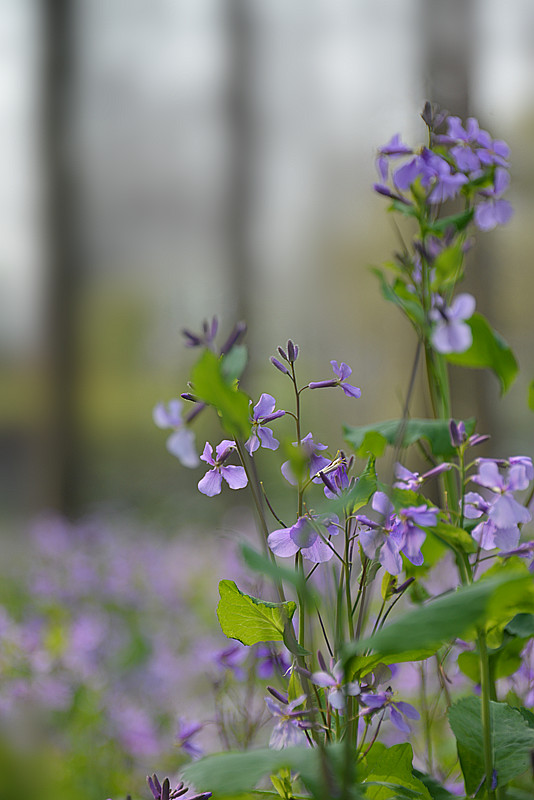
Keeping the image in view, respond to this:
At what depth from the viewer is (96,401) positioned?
4320 millimetres

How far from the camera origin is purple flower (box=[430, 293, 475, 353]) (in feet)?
1.42

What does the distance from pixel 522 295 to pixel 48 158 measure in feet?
8.16

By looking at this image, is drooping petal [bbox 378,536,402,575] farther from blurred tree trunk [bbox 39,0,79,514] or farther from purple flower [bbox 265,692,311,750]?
blurred tree trunk [bbox 39,0,79,514]

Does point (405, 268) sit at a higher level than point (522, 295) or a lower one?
higher

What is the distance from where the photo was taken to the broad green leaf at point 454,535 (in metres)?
0.49

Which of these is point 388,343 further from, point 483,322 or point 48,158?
point 483,322

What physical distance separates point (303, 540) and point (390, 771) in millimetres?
155

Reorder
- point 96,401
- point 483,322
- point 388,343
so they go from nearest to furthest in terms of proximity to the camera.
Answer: point 483,322 < point 388,343 < point 96,401

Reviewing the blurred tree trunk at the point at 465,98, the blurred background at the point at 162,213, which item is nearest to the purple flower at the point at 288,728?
the blurred tree trunk at the point at 465,98

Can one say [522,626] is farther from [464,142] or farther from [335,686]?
[464,142]

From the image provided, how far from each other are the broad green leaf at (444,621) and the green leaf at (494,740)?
204 mm

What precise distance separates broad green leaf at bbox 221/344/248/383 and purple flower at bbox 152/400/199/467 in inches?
5.7

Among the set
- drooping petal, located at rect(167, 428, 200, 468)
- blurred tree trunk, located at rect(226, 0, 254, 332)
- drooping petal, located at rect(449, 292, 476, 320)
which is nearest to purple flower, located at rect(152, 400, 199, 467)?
drooping petal, located at rect(167, 428, 200, 468)

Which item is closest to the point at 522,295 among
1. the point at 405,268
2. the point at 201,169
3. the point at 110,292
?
the point at 201,169
